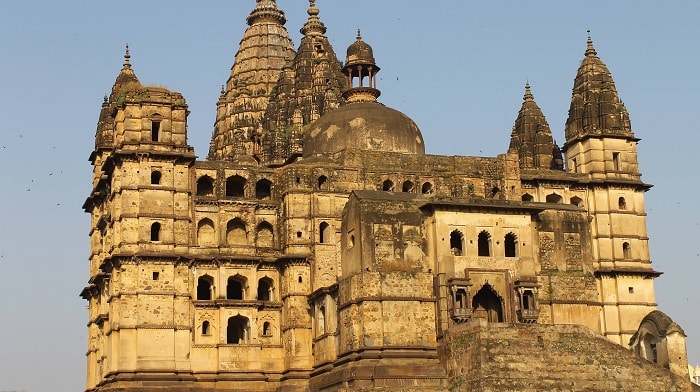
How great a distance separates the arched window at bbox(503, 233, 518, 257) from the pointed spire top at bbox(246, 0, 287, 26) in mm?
29211

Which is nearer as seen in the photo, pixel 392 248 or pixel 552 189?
pixel 392 248

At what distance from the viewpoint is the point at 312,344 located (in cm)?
4562

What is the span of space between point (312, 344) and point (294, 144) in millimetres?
11609

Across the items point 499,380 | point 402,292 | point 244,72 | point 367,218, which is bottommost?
point 499,380

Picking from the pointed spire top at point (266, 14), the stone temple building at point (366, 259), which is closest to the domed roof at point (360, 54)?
the stone temple building at point (366, 259)

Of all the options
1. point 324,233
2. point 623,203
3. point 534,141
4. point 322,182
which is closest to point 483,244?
point 324,233

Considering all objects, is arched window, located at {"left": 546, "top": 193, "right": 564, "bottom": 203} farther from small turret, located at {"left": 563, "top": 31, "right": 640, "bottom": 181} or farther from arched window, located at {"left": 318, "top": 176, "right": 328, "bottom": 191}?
arched window, located at {"left": 318, "top": 176, "right": 328, "bottom": 191}

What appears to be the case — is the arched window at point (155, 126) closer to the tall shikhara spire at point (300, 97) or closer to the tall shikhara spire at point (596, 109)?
the tall shikhara spire at point (300, 97)

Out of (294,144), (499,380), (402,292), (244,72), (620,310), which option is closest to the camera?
(499,380)

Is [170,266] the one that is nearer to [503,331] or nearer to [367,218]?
[367,218]

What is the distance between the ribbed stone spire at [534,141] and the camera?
5662cm

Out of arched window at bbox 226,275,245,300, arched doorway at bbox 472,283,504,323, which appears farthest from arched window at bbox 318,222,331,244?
arched doorway at bbox 472,283,504,323

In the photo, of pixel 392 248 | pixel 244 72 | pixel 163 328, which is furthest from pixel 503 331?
pixel 244 72

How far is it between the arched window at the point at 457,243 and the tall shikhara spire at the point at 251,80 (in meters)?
21.2
